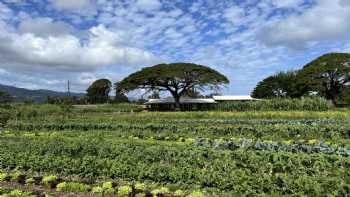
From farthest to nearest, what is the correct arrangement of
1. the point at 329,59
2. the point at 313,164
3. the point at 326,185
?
the point at 329,59
the point at 313,164
the point at 326,185

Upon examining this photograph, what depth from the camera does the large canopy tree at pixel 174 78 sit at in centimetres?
3928

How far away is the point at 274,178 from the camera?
6.03 meters

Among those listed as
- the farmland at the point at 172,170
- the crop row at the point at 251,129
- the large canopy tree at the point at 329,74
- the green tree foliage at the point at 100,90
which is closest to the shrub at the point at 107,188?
the farmland at the point at 172,170

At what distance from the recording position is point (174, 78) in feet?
129

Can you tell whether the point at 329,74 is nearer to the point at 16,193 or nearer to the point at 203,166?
the point at 203,166

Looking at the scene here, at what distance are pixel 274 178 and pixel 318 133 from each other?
31.1 ft

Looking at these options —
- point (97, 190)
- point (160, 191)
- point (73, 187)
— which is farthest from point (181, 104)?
point (160, 191)

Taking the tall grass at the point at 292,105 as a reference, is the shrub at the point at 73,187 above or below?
below

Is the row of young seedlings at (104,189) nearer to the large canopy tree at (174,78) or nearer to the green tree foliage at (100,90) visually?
the large canopy tree at (174,78)

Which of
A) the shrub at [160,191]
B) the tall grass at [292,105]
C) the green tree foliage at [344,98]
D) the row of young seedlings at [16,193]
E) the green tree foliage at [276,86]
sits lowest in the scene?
the row of young seedlings at [16,193]

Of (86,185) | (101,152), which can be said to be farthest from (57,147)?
(86,185)

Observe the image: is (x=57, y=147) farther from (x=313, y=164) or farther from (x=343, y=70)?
(x=343, y=70)

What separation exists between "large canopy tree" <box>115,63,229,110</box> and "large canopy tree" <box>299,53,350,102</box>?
53.5 ft

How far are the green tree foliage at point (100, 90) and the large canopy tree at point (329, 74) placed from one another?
55.0 metres
